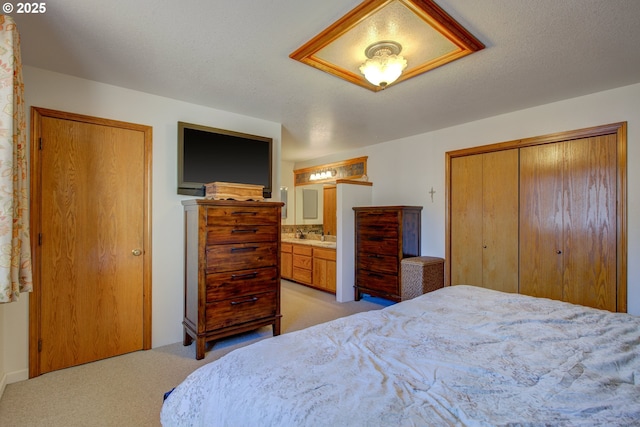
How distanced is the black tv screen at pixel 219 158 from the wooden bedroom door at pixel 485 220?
2.43 metres

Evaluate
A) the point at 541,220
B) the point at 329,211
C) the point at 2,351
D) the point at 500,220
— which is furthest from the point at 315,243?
the point at 2,351

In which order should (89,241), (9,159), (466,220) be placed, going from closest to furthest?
(9,159) < (89,241) < (466,220)

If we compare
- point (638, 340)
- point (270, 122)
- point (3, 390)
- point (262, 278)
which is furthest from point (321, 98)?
point (3, 390)

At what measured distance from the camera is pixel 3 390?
2150 mm

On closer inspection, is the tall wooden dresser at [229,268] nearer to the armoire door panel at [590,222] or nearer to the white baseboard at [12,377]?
Result: the white baseboard at [12,377]

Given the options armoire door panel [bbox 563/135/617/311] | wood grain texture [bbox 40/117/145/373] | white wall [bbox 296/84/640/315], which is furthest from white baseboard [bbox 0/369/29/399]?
armoire door panel [bbox 563/135/617/311]

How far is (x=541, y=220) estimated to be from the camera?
10.4 feet

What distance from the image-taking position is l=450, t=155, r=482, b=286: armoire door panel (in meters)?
3.66

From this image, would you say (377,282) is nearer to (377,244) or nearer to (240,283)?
(377,244)

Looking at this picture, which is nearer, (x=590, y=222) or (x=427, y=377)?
(x=427, y=377)

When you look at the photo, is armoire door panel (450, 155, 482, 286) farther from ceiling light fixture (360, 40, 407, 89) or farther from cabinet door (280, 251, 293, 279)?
cabinet door (280, 251, 293, 279)

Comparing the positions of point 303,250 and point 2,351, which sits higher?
point 303,250

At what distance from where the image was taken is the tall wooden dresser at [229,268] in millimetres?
2643

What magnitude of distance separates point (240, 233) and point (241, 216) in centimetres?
16
